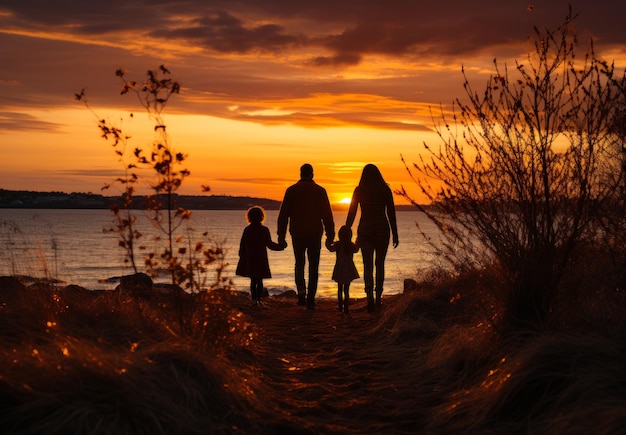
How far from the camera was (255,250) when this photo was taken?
13.5 m

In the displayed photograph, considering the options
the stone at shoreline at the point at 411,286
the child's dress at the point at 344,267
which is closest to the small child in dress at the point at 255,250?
the child's dress at the point at 344,267


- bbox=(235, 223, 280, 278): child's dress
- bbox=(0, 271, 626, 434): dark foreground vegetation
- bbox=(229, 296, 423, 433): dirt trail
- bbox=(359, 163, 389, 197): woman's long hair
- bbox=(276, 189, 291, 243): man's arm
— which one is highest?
bbox=(359, 163, 389, 197): woman's long hair

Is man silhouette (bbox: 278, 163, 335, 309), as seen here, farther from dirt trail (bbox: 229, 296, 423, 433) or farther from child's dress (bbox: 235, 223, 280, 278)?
dirt trail (bbox: 229, 296, 423, 433)

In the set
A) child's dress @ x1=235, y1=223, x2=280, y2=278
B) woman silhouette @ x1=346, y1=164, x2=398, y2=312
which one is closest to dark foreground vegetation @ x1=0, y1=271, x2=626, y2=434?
woman silhouette @ x1=346, y1=164, x2=398, y2=312

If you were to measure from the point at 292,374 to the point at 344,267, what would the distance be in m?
5.47

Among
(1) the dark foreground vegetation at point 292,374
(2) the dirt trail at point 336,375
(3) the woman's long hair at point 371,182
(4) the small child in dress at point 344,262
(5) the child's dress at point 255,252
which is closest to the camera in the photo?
(1) the dark foreground vegetation at point 292,374

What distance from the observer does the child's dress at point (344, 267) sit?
12.9 metres

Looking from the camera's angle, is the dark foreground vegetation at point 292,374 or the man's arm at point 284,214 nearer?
the dark foreground vegetation at point 292,374

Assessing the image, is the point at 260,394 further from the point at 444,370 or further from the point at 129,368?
the point at 444,370

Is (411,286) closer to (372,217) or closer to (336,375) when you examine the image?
(372,217)

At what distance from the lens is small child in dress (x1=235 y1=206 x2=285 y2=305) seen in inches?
527

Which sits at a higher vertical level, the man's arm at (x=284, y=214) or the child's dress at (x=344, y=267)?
the man's arm at (x=284, y=214)

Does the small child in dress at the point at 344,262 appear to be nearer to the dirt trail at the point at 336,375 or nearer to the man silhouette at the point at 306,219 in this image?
the man silhouette at the point at 306,219

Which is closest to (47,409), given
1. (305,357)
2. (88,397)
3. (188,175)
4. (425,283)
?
(88,397)
